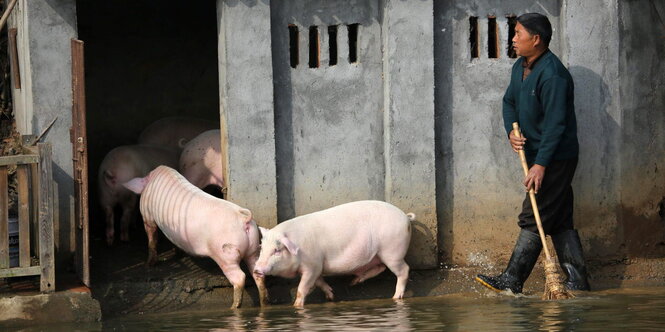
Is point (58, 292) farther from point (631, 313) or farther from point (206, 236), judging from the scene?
point (631, 313)

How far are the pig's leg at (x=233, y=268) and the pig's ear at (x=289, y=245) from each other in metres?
0.38

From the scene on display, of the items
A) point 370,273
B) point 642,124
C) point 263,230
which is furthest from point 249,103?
point 642,124

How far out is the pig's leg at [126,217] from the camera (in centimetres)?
1130

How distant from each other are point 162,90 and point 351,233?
13.9 feet

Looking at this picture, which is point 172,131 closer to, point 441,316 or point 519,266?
point 519,266

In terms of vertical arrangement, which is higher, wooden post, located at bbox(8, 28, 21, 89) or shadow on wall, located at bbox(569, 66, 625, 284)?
wooden post, located at bbox(8, 28, 21, 89)

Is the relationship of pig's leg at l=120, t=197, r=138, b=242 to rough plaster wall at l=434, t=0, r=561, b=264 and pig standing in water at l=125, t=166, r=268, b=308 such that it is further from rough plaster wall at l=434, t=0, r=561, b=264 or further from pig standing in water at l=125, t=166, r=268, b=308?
rough plaster wall at l=434, t=0, r=561, b=264

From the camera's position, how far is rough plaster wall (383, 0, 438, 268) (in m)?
10.0

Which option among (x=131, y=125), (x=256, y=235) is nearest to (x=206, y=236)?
(x=256, y=235)

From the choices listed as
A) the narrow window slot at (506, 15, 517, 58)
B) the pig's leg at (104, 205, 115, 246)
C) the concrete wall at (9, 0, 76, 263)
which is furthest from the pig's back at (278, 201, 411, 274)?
the pig's leg at (104, 205, 115, 246)

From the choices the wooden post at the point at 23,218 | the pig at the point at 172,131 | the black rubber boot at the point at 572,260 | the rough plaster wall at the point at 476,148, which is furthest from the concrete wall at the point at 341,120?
the pig at the point at 172,131

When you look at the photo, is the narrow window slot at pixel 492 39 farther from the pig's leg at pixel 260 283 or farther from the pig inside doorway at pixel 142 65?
the pig inside doorway at pixel 142 65

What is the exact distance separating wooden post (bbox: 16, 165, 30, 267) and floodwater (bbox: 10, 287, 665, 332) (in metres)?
0.54

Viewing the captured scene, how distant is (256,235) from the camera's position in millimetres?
9570
